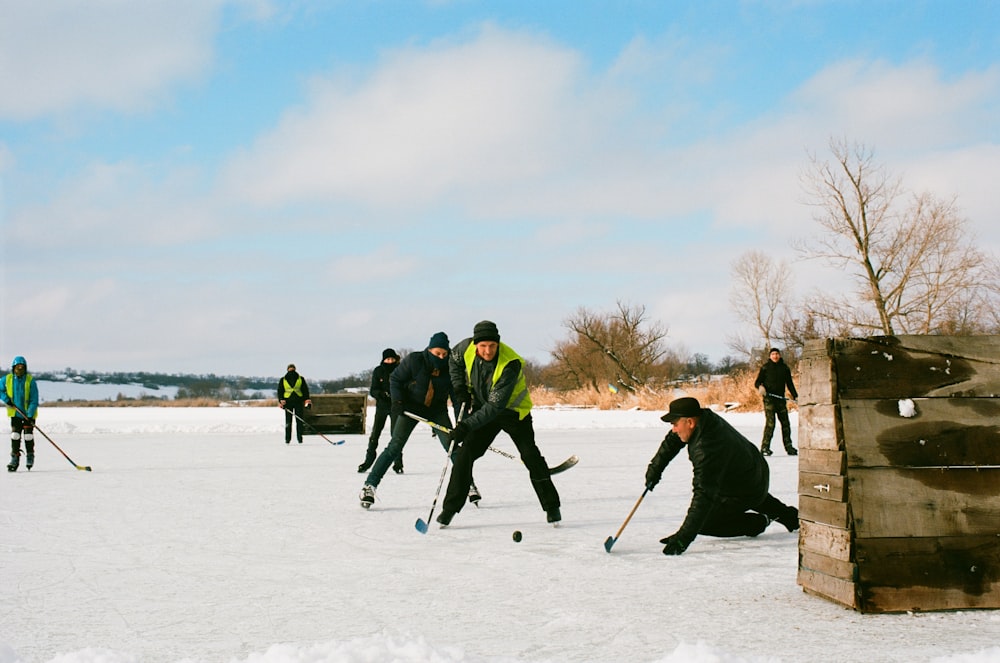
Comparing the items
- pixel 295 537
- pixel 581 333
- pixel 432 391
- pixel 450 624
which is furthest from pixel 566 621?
pixel 581 333

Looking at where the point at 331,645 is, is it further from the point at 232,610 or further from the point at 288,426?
the point at 288,426

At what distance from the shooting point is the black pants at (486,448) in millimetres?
6480

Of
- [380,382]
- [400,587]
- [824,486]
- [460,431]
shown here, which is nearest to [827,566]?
[824,486]

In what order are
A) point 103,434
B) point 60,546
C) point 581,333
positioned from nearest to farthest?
point 60,546 < point 103,434 < point 581,333

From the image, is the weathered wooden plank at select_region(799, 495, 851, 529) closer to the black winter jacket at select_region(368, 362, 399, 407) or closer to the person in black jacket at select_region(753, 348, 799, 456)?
the black winter jacket at select_region(368, 362, 399, 407)

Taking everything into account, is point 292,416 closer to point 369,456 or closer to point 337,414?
point 337,414

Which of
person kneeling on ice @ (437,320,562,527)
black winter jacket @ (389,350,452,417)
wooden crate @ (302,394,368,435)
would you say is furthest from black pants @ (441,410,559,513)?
A: wooden crate @ (302,394,368,435)

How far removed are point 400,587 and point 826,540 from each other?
221 cm

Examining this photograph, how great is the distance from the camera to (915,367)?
4.06m

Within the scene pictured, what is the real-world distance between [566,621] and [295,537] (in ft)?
9.64

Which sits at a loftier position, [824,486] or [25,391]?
[25,391]

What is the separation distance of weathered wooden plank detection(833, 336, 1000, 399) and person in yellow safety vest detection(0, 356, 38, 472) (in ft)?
34.0

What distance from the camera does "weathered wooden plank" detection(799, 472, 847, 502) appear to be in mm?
3889

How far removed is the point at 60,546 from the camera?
582 cm
